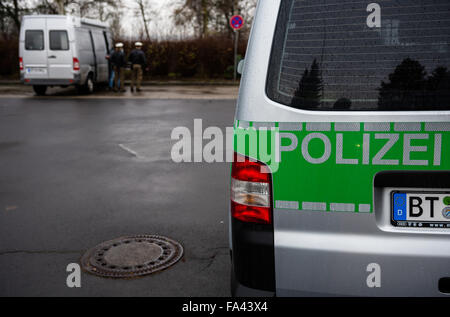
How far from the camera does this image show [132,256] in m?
3.97

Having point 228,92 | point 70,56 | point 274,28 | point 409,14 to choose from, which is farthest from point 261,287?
point 228,92

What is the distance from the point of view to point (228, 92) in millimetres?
19422

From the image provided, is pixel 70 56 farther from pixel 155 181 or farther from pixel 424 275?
pixel 424 275

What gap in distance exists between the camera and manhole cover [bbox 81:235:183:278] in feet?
12.2

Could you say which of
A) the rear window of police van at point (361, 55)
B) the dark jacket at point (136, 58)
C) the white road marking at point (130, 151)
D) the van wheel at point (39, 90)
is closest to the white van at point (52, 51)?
the van wheel at point (39, 90)

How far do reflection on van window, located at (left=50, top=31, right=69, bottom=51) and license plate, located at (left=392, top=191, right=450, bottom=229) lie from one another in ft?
52.7

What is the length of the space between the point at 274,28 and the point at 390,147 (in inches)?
28.3

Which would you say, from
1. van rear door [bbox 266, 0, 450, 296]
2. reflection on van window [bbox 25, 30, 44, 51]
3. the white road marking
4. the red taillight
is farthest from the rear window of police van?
reflection on van window [bbox 25, 30, 44, 51]

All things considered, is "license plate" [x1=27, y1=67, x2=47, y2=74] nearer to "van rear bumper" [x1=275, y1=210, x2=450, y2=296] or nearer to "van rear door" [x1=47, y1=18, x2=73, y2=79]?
"van rear door" [x1=47, y1=18, x2=73, y2=79]

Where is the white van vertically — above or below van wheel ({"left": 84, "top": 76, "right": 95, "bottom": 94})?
above

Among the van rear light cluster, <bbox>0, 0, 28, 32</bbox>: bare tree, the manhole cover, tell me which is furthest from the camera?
<bbox>0, 0, 28, 32</bbox>: bare tree

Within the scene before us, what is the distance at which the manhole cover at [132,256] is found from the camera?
3707 millimetres

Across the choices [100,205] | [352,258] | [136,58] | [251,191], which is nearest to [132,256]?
[100,205]

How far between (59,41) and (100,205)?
12.8 meters
